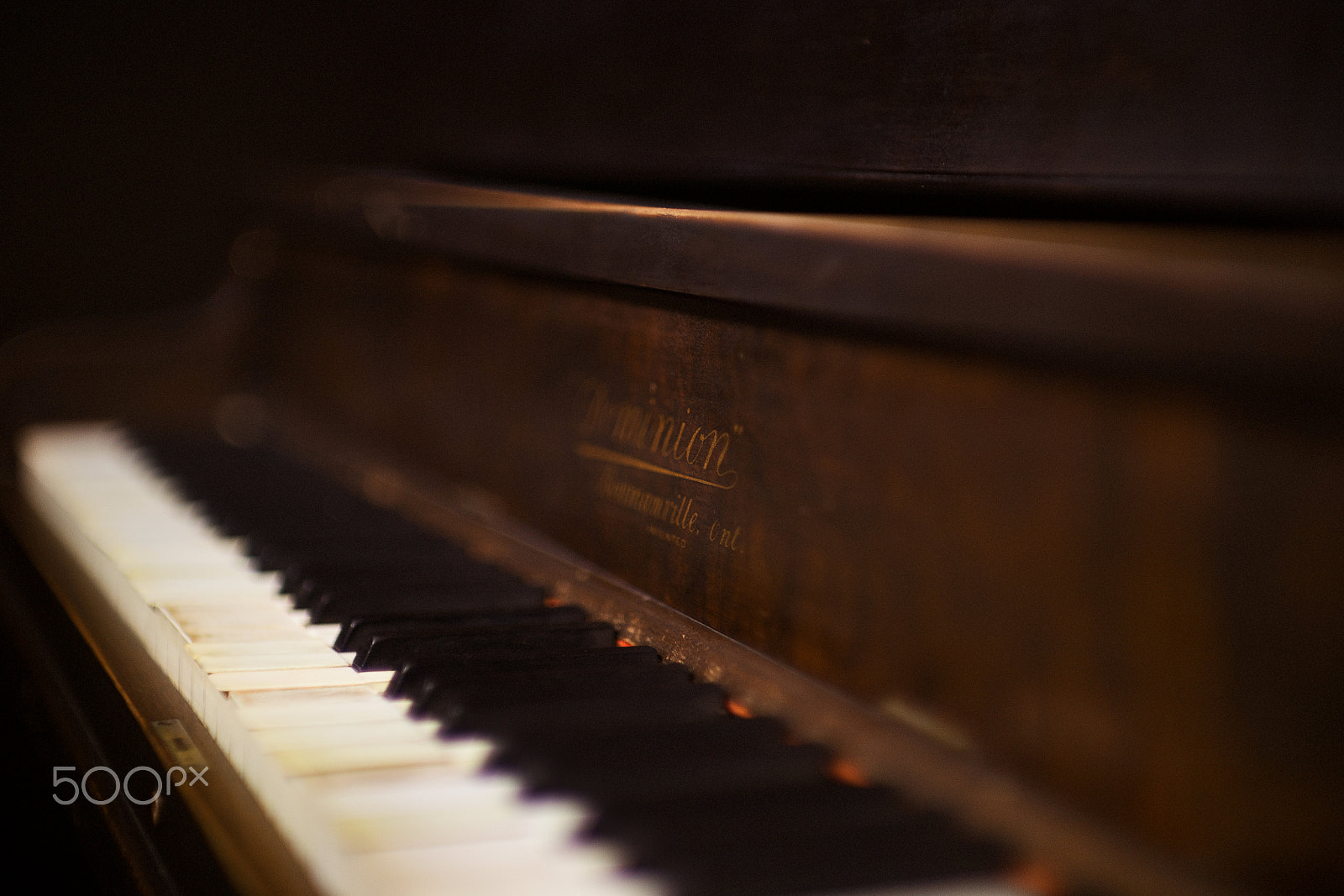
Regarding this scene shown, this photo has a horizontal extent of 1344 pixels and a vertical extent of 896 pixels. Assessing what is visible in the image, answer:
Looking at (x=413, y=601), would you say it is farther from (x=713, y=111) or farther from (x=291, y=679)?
(x=713, y=111)

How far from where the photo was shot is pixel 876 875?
0.83m

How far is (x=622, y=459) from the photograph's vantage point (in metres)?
1.52

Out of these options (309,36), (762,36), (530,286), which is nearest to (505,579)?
(530,286)

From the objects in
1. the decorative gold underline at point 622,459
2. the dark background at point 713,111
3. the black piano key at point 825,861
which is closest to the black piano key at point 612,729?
the black piano key at point 825,861

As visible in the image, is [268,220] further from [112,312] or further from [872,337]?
[872,337]

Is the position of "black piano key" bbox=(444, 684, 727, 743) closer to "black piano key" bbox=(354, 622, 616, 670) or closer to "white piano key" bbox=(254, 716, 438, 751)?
"white piano key" bbox=(254, 716, 438, 751)

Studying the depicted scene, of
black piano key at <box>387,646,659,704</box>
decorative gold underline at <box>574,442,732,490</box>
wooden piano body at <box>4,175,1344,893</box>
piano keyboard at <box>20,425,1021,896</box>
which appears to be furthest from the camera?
decorative gold underline at <box>574,442,732,490</box>

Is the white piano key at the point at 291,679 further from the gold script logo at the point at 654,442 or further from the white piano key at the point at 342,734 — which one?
the gold script logo at the point at 654,442

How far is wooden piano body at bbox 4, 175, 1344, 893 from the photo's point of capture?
741 mm

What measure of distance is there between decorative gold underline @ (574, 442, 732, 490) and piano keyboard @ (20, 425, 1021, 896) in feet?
0.66

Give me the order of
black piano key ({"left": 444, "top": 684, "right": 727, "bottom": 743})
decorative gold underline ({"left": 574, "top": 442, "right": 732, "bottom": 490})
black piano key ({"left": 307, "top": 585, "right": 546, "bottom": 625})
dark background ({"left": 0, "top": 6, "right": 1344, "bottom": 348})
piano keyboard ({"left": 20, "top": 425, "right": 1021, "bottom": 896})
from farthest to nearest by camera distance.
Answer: black piano key ({"left": 307, "top": 585, "right": 546, "bottom": 625})
decorative gold underline ({"left": 574, "top": 442, "right": 732, "bottom": 490})
black piano key ({"left": 444, "top": 684, "right": 727, "bottom": 743})
dark background ({"left": 0, "top": 6, "right": 1344, "bottom": 348})
piano keyboard ({"left": 20, "top": 425, "right": 1021, "bottom": 896})

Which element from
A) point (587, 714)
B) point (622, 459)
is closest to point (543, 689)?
point (587, 714)

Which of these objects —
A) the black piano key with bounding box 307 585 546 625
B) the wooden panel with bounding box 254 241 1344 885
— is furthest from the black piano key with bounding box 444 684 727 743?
the black piano key with bounding box 307 585 546 625

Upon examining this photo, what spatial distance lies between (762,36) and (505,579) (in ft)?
2.69
